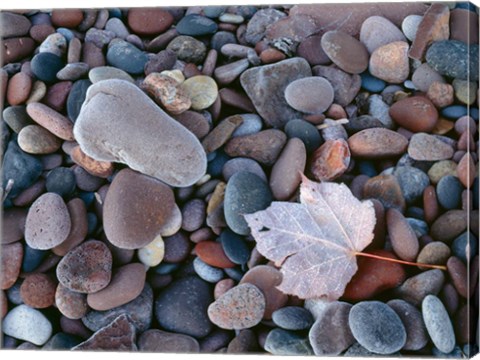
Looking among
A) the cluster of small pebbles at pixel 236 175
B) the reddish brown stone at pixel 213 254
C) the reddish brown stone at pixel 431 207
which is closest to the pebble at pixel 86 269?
the cluster of small pebbles at pixel 236 175

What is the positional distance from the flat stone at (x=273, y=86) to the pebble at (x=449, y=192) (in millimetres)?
225

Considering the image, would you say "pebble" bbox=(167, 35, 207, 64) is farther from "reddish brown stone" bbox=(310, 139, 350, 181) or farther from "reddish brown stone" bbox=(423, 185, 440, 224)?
"reddish brown stone" bbox=(423, 185, 440, 224)

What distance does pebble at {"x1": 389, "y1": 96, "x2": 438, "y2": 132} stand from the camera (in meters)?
0.90

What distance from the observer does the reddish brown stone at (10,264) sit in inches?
35.8

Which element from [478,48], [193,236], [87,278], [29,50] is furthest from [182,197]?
[478,48]

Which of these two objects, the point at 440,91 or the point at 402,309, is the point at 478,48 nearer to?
the point at 440,91

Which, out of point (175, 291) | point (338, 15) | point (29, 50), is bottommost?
point (175, 291)

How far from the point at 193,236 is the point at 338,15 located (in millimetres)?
389

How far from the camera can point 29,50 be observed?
965mm

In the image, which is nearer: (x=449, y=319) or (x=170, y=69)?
(x=449, y=319)

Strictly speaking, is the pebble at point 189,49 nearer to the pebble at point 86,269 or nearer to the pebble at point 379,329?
the pebble at point 86,269

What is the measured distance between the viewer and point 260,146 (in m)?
0.91

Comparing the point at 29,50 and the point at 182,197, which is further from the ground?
the point at 29,50

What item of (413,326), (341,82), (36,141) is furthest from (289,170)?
(36,141)
